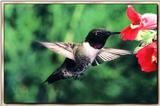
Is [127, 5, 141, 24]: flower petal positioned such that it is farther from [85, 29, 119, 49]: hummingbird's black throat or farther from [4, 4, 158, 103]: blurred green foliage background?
[85, 29, 119, 49]: hummingbird's black throat

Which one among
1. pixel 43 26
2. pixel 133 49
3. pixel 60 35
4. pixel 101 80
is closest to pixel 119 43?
pixel 133 49

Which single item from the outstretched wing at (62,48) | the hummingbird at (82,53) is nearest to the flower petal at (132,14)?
the hummingbird at (82,53)

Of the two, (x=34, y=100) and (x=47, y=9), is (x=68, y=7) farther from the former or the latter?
(x=34, y=100)

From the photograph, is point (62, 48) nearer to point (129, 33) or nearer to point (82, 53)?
point (82, 53)

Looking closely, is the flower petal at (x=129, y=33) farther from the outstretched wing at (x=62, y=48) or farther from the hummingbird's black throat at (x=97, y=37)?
the outstretched wing at (x=62, y=48)

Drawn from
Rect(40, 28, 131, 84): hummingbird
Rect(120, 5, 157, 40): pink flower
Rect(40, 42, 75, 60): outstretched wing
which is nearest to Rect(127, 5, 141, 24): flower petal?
Rect(120, 5, 157, 40): pink flower

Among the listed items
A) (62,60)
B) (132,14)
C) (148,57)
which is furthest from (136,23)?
(62,60)
